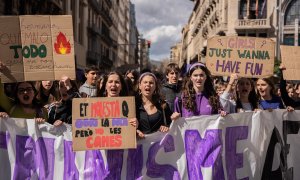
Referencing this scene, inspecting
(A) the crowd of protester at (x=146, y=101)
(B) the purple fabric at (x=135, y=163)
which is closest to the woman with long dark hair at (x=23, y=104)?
(A) the crowd of protester at (x=146, y=101)

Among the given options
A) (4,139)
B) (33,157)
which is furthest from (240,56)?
(4,139)

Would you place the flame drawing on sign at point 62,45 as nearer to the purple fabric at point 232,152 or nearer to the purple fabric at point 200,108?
the purple fabric at point 200,108

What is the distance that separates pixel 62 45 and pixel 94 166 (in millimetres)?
1505

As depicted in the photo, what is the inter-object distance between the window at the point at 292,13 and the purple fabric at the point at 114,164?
40852 mm

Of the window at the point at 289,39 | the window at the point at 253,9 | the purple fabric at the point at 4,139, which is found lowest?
the purple fabric at the point at 4,139

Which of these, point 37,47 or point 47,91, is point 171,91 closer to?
point 47,91

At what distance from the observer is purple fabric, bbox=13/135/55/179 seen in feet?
14.2

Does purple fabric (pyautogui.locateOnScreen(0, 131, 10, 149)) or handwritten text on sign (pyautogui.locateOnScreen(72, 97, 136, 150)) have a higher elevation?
handwritten text on sign (pyautogui.locateOnScreen(72, 97, 136, 150))

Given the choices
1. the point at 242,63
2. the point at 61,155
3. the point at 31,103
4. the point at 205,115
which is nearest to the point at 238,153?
the point at 205,115

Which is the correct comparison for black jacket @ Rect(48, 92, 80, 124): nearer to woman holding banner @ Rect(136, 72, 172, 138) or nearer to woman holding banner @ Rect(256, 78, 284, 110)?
woman holding banner @ Rect(136, 72, 172, 138)

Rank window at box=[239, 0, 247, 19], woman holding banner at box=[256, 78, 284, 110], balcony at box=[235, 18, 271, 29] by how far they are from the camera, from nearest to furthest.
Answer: woman holding banner at box=[256, 78, 284, 110] < balcony at box=[235, 18, 271, 29] < window at box=[239, 0, 247, 19]

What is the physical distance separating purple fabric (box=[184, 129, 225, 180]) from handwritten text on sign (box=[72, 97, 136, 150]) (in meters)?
0.81

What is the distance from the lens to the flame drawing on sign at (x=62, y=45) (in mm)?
4787

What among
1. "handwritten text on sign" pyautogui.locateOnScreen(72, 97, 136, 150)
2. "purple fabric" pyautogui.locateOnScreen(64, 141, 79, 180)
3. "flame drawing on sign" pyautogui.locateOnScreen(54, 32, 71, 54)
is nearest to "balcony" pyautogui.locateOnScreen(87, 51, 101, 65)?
"flame drawing on sign" pyautogui.locateOnScreen(54, 32, 71, 54)
